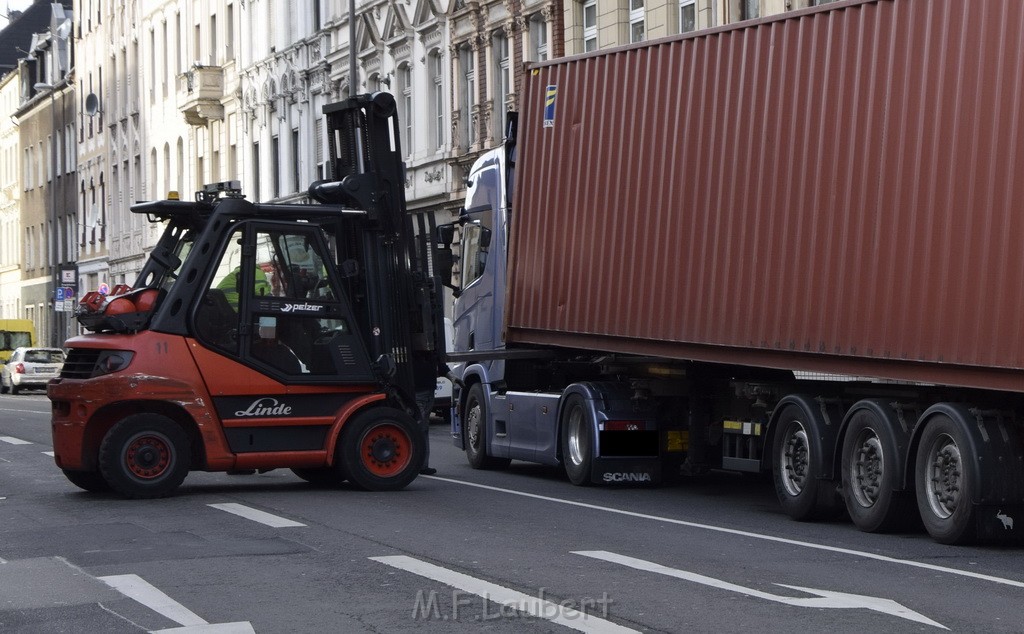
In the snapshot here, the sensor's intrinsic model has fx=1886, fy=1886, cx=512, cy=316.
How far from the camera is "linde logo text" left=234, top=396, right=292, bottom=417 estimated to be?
15.6m

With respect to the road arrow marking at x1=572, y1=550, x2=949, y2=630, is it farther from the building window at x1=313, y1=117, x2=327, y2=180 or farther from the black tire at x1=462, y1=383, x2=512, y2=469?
the building window at x1=313, y1=117, x2=327, y2=180

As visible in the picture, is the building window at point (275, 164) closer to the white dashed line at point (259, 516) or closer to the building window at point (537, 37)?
the building window at point (537, 37)

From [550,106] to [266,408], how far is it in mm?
4484

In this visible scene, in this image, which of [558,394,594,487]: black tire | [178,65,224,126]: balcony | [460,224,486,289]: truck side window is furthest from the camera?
[178,65,224,126]: balcony

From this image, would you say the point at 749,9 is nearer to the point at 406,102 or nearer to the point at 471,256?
the point at 471,256

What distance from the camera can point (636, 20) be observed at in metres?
33.1

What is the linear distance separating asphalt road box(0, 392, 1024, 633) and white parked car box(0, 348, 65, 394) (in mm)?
41027

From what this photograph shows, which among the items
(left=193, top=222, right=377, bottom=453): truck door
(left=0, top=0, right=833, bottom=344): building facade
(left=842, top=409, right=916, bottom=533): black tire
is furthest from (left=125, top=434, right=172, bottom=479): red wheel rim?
(left=0, top=0, right=833, bottom=344): building facade

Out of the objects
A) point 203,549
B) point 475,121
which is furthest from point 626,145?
point 475,121

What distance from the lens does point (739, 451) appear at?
1559cm

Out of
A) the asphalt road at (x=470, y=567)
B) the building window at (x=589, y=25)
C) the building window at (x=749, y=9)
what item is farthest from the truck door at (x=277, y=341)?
the building window at (x=589, y=25)

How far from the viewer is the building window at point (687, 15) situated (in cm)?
3102

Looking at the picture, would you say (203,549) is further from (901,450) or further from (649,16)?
(649,16)

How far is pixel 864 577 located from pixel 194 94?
5048 cm
